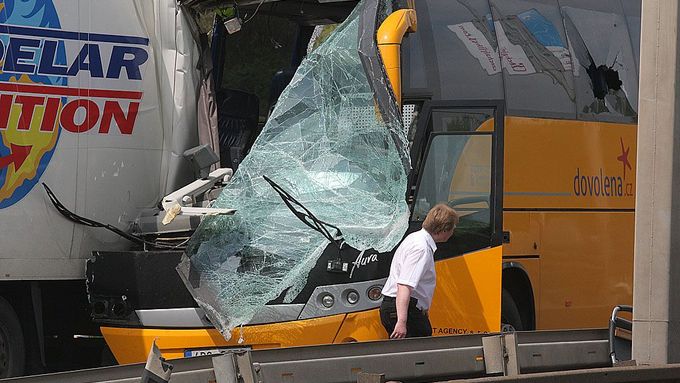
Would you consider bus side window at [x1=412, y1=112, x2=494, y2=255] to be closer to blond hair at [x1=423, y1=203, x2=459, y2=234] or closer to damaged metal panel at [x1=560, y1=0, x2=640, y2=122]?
blond hair at [x1=423, y1=203, x2=459, y2=234]

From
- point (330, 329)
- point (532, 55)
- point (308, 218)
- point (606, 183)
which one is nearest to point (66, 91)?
point (308, 218)

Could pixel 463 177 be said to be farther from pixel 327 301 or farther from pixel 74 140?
pixel 74 140

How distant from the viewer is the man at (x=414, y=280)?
9.19 meters

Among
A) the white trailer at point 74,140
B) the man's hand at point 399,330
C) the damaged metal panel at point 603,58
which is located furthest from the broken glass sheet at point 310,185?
the damaged metal panel at point 603,58

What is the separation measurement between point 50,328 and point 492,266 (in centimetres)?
327

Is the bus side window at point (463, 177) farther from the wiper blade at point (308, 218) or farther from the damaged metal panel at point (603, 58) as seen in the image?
the damaged metal panel at point (603, 58)

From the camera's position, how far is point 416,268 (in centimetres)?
920

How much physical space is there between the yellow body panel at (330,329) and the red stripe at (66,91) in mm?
1655

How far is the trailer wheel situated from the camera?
1009 cm

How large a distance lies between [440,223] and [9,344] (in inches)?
125

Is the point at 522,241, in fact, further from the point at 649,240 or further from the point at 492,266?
the point at 649,240

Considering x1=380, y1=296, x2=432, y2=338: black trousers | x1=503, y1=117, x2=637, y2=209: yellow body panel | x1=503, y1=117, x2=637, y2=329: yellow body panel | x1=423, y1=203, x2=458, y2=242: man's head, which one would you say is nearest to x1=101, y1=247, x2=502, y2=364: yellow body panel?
x1=380, y1=296, x2=432, y2=338: black trousers

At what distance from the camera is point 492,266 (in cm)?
1059

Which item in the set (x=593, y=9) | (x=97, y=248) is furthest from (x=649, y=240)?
(x=593, y=9)
